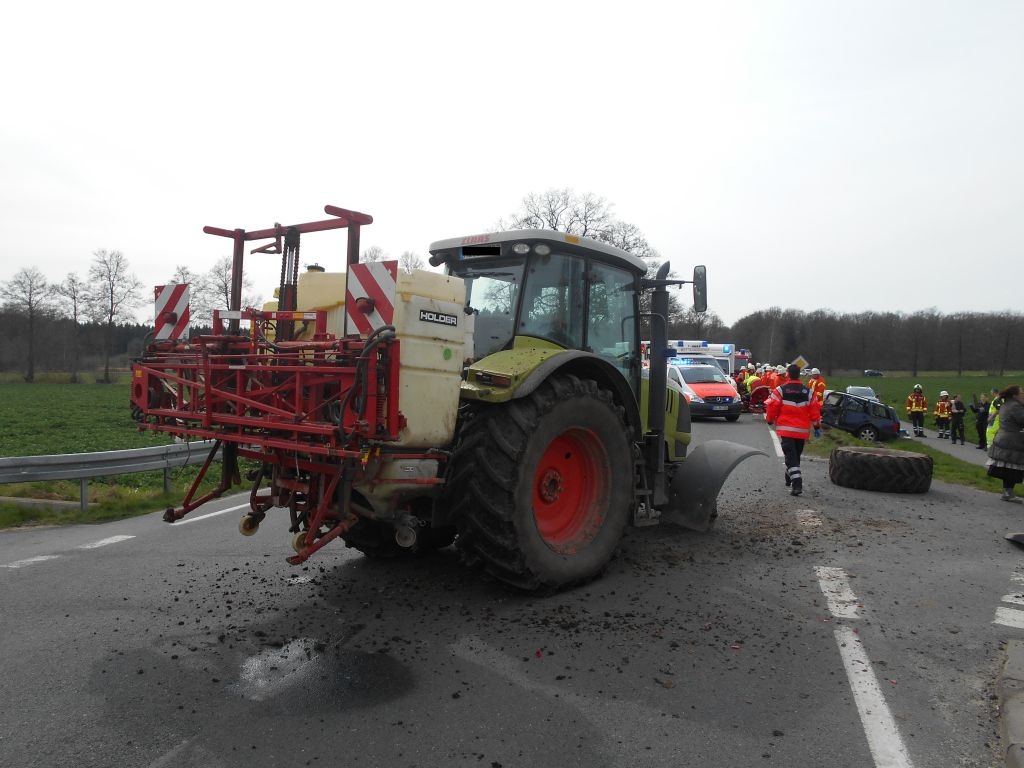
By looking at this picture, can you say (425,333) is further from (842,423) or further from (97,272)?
(97,272)

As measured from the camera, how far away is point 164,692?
327 cm

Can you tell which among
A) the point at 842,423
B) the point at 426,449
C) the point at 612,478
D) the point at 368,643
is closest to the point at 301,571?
the point at 368,643

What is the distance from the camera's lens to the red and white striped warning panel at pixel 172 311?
4.71m

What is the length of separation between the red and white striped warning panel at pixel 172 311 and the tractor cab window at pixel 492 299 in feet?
6.39

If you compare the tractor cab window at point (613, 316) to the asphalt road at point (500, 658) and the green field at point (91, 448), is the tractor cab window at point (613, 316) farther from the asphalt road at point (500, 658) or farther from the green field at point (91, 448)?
the green field at point (91, 448)

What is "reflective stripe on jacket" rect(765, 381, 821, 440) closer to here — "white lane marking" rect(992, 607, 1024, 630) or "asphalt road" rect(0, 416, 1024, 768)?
"asphalt road" rect(0, 416, 1024, 768)

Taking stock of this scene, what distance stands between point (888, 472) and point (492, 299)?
647 cm

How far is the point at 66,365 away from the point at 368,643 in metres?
61.3

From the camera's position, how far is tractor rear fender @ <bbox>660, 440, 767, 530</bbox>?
6.13m

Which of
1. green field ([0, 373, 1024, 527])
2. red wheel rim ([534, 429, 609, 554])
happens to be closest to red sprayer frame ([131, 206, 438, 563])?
red wheel rim ([534, 429, 609, 554])

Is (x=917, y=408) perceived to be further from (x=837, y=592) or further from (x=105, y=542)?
(x=105, y=542)

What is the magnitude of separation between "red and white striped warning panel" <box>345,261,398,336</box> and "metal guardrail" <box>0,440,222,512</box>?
3.80m

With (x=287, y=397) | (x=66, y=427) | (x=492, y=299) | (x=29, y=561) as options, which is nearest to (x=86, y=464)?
(x=29, y=561)

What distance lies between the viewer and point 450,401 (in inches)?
158
